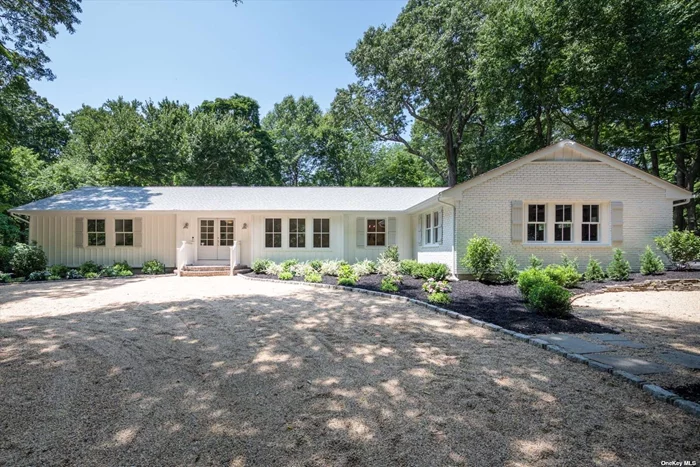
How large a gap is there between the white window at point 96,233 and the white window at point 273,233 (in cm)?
673

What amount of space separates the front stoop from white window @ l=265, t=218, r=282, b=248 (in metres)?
1.66

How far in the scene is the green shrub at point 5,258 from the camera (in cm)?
1271

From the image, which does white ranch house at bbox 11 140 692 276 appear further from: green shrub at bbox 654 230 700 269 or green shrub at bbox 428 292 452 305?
green shrub at bbox 428 292 452 305

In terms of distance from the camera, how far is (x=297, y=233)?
14.8 metres

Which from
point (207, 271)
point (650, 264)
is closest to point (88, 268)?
point (207, 271)

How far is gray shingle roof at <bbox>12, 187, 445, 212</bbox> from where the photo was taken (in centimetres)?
1434

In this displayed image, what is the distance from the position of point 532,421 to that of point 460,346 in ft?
6.18

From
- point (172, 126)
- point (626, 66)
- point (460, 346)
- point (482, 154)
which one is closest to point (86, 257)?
point (172, 126)

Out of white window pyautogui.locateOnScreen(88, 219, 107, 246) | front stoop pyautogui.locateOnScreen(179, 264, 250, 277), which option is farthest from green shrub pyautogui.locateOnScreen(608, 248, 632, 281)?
white window pyautogui.locateOnScreen(88, 219, 107, 246)

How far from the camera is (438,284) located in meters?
7.53

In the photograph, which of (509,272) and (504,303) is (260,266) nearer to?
(509,272)

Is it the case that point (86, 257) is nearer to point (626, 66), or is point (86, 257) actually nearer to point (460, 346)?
point (460, 346)

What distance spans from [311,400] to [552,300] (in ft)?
16.1

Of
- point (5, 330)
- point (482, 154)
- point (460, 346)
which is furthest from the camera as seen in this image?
point (482, 154)
